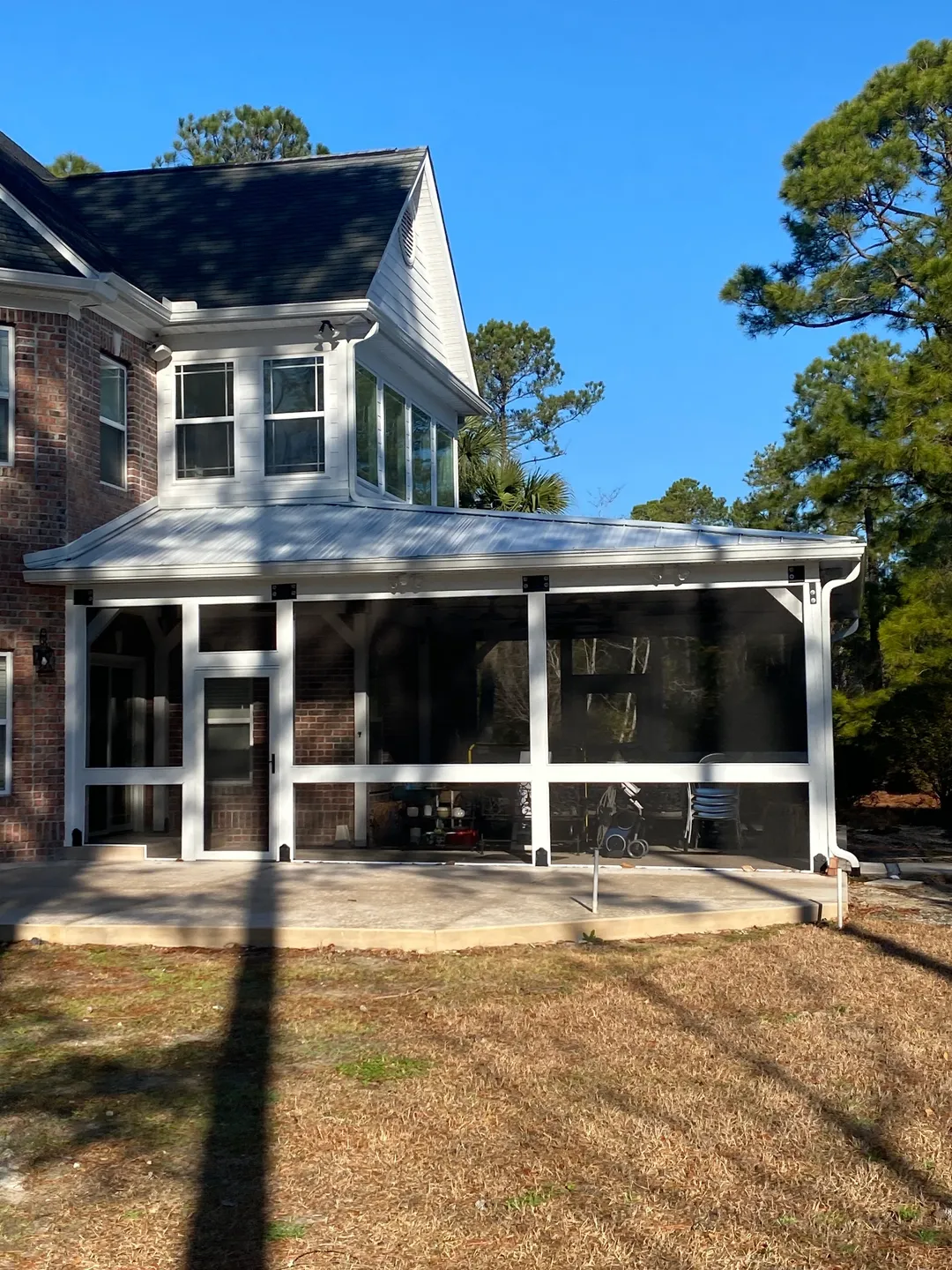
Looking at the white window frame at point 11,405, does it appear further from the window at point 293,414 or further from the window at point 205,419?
the window at point 293,414

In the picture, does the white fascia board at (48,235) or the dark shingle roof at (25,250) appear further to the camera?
the white fascia board at (48,235)

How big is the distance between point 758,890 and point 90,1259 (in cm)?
736

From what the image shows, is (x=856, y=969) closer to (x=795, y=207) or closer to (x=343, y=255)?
(x=343, y=255)

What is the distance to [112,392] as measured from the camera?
14.7 metres

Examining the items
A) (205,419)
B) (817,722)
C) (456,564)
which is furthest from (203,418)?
(817,722)

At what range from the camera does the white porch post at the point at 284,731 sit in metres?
12.9

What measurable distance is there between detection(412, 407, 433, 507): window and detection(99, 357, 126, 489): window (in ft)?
15.2

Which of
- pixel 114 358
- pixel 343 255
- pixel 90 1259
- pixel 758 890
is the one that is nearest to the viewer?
pixel 90 1259

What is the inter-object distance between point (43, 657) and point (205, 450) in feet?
12.0

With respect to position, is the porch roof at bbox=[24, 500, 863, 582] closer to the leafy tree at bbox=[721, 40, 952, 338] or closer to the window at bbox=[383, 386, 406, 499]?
the window at bbox=[383, 386, 406, 499]

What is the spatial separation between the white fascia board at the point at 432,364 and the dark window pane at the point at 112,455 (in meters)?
3.22

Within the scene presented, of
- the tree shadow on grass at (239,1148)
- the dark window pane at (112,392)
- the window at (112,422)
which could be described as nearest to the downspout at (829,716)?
the tree shadow on grass at (239,1148)

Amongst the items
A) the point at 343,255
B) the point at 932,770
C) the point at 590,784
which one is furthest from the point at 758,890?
the point at 343,255

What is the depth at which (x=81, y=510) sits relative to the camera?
13.9m
